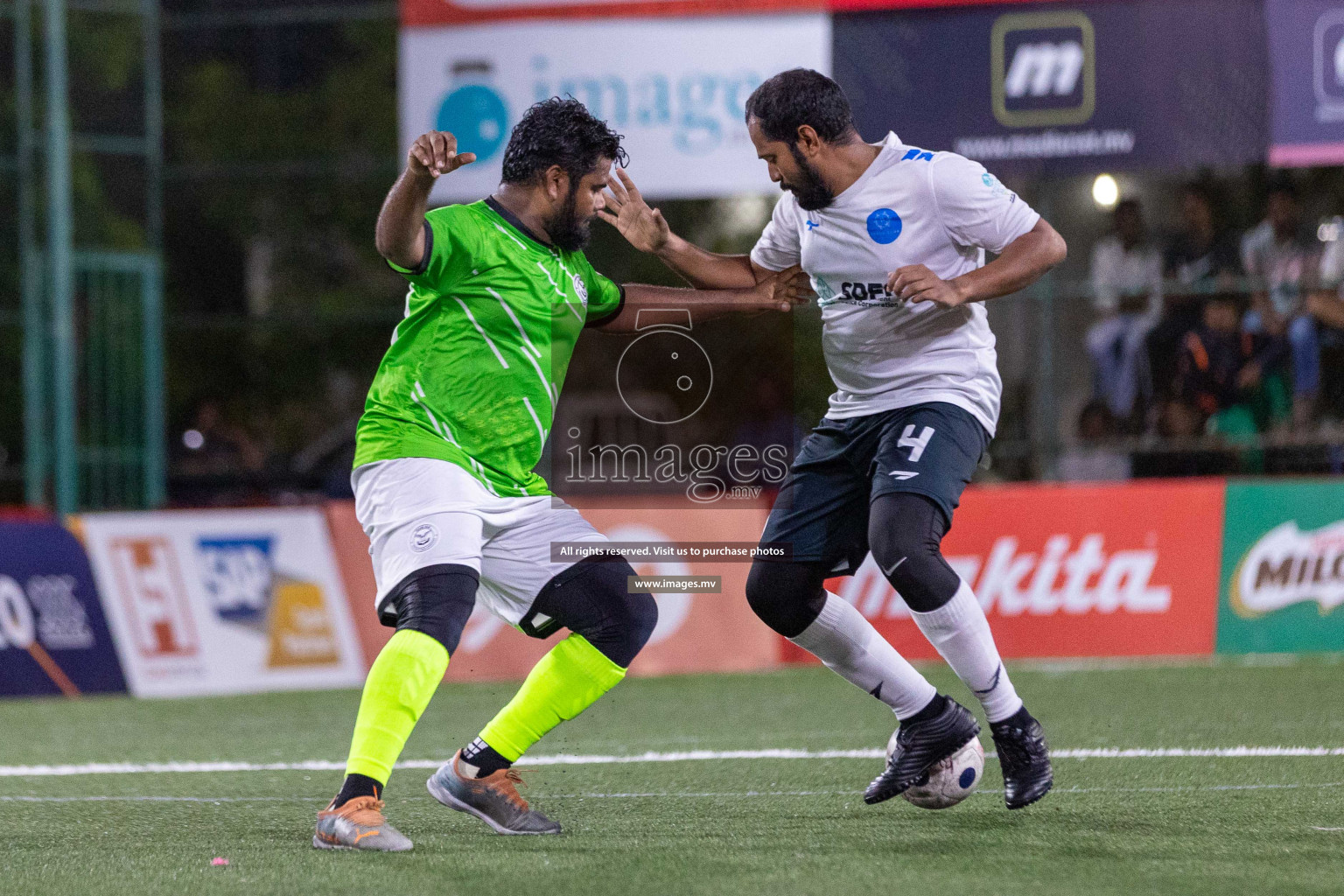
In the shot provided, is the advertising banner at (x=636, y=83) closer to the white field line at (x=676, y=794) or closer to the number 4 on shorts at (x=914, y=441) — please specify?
the white field line at (x=676, y=794)

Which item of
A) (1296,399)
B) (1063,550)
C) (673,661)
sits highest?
(1296,399)

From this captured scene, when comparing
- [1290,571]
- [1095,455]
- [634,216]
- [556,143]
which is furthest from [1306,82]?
[556,143]

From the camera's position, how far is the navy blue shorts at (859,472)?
523cm

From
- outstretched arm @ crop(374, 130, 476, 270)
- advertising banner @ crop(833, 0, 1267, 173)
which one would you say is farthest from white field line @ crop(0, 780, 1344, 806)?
advertising banner @ crop(833, 0, 1267, 173)

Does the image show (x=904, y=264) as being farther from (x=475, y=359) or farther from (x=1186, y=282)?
(x=1186, y=282)

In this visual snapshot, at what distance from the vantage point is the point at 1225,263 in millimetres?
12086

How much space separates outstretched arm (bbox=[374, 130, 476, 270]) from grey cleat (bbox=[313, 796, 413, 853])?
4.93 feet

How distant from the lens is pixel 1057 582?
1048 cm

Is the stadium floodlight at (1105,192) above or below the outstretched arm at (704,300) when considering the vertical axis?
above

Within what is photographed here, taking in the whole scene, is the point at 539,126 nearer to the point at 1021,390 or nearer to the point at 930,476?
the point at 930,476

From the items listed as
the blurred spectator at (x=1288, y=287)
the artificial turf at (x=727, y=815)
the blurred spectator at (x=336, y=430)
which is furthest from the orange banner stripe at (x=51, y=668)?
the blurred spectator at (x=1288, y=287)

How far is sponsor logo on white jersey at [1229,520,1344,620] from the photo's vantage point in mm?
10328

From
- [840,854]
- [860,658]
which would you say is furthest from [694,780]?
[840,854]

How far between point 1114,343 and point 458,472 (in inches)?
324
